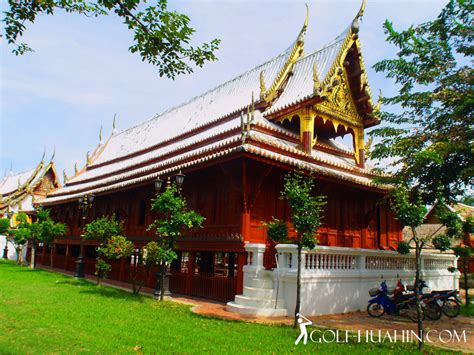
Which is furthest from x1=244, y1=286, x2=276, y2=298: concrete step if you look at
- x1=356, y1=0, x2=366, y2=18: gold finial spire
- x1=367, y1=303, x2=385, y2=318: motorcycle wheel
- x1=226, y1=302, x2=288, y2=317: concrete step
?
x1=356, y1=0, x2=366, y2=18: gold finial spire

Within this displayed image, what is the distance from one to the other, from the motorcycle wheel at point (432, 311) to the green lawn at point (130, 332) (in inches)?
125

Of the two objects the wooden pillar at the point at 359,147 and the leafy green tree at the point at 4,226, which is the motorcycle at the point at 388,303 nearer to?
the wooden pillar at the point at 359,147

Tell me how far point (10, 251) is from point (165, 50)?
39.1 meters

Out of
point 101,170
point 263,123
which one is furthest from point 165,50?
point 101,170

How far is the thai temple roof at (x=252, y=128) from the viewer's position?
11875mm

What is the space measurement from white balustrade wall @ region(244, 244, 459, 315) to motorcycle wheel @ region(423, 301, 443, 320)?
1619 mm

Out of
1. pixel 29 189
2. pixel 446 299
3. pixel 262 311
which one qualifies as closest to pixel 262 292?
pixel 262 311

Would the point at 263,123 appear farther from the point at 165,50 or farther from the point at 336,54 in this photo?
the point at 165,50

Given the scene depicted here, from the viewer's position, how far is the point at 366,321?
8969mm

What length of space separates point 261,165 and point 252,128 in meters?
2.27

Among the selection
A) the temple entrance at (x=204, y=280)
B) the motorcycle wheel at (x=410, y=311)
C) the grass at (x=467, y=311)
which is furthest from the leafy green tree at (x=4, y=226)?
the grass at (x=467, y=311)

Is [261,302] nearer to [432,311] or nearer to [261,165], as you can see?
[261,165]

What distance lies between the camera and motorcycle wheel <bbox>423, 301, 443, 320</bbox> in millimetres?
9289

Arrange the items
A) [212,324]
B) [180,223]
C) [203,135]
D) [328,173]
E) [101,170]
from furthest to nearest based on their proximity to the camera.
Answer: [101,170] → [203,135] → [328,173] → [180,223] → [212,324]
